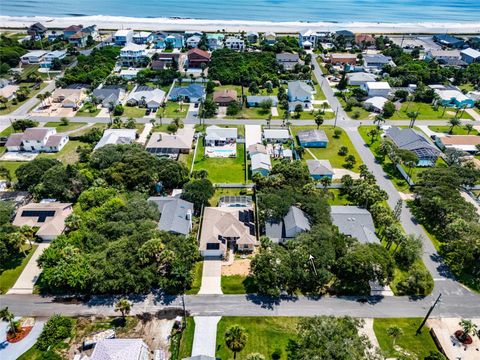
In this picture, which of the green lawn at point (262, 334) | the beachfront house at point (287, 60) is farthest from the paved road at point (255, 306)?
the beachfront house at point (287, 60)

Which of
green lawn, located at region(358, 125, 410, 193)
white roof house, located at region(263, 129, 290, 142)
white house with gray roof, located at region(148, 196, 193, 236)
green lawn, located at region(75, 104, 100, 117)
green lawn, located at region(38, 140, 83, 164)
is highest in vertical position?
white house with gray roof, located at region(148, 196, 193, 236)

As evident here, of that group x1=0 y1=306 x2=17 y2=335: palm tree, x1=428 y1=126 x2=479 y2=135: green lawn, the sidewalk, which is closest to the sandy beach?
x1=428 y1=126 x2=479 y2=135: green lawn

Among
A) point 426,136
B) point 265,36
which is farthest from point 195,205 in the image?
point 265,36

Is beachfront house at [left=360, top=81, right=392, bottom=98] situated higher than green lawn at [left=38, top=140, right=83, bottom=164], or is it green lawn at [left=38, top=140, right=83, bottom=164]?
beachfront house at [left=360, top=81, right=392, bottom=98]

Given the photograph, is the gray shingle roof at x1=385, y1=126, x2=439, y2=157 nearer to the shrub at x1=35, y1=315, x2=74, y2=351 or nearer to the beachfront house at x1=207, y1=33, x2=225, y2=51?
the shrub at x1=35, y1=315, x2=74, y2=351

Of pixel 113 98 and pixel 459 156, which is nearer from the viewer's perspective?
pixel 459 156

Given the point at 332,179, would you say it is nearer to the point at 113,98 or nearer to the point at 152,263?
the point at 152,263
